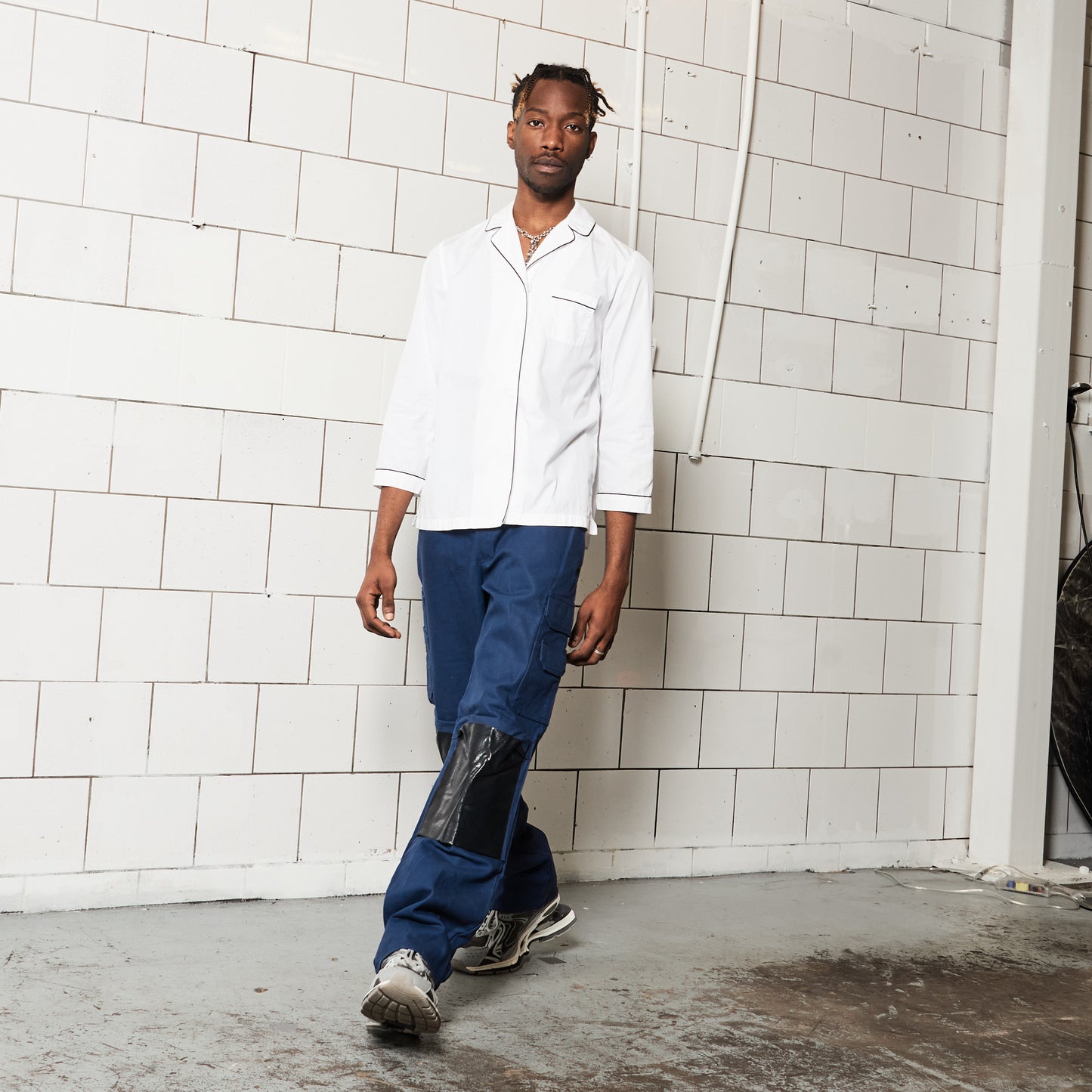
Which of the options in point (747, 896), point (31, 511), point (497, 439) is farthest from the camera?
point (747, 896)

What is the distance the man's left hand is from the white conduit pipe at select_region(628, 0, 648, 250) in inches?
49.9

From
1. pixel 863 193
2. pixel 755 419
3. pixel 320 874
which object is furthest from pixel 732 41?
pixel 320 874

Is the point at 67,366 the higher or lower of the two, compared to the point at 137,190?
lower

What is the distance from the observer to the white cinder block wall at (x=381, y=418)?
2662mm

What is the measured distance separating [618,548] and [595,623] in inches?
6.1

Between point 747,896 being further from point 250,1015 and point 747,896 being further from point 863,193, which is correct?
point 863,193

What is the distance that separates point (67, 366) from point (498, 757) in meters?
1.35

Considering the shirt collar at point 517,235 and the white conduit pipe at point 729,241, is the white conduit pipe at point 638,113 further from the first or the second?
the shirt collar at point 517,235

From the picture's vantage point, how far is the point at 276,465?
2.84m

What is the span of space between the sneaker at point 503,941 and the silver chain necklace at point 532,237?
1252 mm

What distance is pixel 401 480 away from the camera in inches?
92.4

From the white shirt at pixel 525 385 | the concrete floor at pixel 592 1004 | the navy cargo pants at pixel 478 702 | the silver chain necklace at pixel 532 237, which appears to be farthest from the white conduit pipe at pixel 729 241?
the concrete floor at pixel 592 1004

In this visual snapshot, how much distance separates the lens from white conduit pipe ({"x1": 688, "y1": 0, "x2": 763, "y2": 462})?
3.28m

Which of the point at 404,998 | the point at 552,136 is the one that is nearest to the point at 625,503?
the point at 552,136
